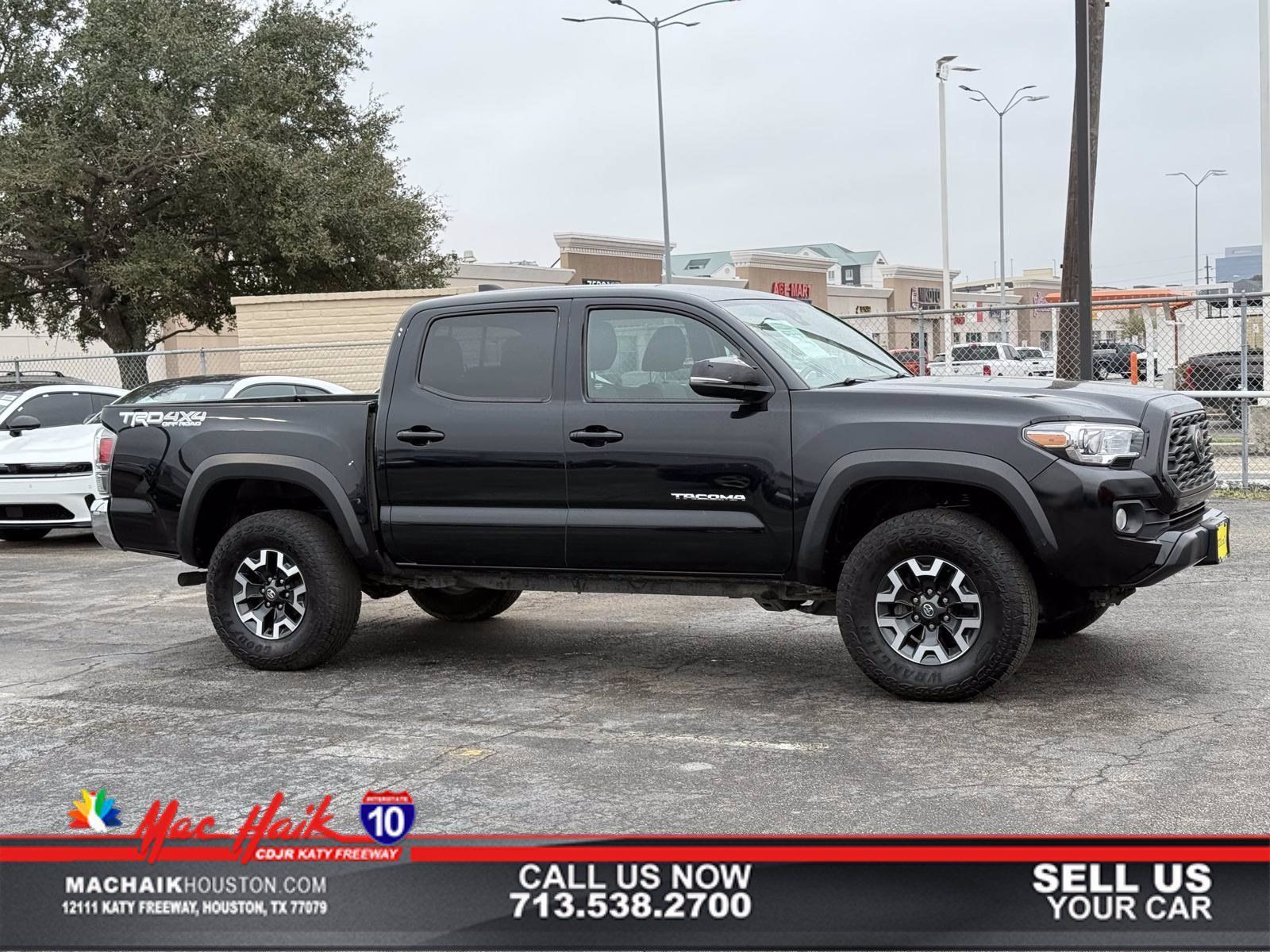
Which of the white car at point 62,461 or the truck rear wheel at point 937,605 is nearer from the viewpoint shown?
the truck rear wheel at point 937,605

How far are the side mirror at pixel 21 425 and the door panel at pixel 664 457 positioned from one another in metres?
8.73

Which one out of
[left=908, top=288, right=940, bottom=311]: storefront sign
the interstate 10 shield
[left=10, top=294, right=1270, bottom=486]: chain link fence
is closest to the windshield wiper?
[left=10, top=294, right=1270, bottom=486]: chain link fence

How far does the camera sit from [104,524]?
→ 8.23 metres

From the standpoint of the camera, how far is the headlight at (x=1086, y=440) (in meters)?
6.12

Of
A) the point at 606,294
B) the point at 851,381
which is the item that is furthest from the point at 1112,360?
the point at 606,294

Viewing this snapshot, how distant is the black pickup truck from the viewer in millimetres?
6219

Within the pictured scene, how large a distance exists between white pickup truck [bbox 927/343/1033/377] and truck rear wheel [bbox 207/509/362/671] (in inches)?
428

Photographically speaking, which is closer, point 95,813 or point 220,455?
point 95,813

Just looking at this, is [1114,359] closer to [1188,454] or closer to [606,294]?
[1188,454]

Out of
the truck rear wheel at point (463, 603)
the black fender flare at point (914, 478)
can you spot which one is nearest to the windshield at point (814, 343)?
the black fender flare at point (914, 478)

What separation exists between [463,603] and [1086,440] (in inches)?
163

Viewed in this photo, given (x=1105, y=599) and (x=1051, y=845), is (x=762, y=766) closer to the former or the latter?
(x=1051, y=845)

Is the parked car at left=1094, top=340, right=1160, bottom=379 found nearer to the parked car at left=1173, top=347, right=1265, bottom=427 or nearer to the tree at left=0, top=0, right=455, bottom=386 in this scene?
the parked car at left=1173, top=347, right=1265, bottom=427

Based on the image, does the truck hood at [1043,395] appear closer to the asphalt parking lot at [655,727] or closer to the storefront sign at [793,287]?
the asphalt parking lot at [655,727]
